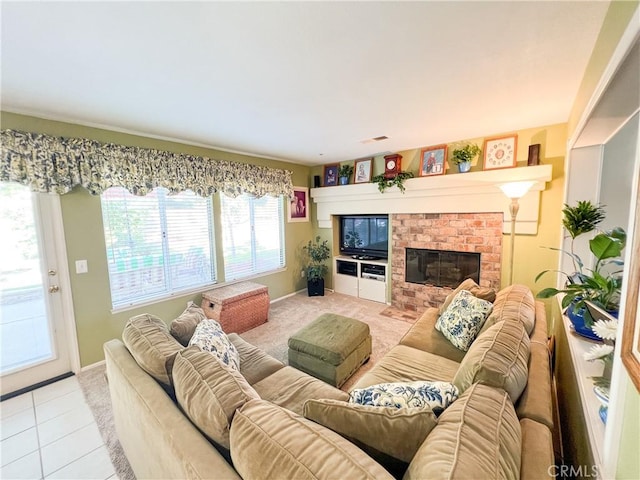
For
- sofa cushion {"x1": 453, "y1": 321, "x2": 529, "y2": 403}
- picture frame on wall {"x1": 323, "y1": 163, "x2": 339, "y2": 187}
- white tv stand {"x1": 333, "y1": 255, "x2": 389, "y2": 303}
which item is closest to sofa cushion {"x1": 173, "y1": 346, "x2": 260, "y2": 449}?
sofa cushion {"x1": 453, "y1": 321, "x2": 529, "y2": 403}

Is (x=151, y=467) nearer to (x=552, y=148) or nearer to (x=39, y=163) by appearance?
(x=39, y=163)

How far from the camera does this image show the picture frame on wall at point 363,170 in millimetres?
4312

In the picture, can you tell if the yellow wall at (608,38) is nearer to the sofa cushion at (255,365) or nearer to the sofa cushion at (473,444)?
the sofa cushion at (473,444)

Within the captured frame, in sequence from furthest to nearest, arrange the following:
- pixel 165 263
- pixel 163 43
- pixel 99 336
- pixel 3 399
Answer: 1. pixel 165 263
2. pixel 99 336
3. pixel 3 399
4. pixel 163 43

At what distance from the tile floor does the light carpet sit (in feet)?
0.18


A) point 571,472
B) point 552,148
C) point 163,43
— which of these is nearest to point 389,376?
point 571,472

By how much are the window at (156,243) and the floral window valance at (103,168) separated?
0.19 meters

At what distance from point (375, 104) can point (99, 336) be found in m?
3.50

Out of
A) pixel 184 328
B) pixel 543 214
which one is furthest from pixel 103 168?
pixel 543 214

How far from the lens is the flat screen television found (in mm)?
4504

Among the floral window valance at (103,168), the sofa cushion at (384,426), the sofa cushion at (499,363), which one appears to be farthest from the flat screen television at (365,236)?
the sofa cushion at (384,426)

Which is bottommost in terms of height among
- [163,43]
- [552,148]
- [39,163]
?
[39,163]

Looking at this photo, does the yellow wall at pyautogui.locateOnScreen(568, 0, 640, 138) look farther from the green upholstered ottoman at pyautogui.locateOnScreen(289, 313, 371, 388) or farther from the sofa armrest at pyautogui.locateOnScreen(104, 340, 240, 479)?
the green upholstered ottoman at pyautogui.locateOnScreen(289, 313, 371, 388)

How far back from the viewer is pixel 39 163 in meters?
2.26
